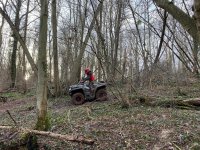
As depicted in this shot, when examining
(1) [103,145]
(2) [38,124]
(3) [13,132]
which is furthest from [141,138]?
(3) [13,132]

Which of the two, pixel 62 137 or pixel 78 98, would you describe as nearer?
pixel 62 137

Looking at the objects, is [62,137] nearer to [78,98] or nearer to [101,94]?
[78,98]

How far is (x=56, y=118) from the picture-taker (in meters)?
9.88

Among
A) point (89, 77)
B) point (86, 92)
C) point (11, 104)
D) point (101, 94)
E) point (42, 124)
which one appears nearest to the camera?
point (42, 124)

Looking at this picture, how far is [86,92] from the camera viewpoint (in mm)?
13688

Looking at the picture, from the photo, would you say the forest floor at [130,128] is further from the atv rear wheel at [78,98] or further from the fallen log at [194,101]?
the atv rear wheel at [78,98]

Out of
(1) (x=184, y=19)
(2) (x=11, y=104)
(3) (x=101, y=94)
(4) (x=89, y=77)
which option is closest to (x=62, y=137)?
(1) (x=184, y=19)

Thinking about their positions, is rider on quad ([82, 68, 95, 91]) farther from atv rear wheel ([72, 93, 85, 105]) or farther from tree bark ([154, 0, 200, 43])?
tree bark ([154, 0, 200, 43])

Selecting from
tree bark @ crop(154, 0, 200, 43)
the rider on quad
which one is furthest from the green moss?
tree bark @ crop(154, 0, 200, 43)

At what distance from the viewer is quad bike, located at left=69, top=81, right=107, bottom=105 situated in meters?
13.7

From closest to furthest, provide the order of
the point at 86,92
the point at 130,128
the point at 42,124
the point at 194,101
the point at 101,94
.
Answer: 1. the point at 130,128
2. the point at 42,124
3. the point at 194,101
4. the point at 86,92
5. the point at 101,94

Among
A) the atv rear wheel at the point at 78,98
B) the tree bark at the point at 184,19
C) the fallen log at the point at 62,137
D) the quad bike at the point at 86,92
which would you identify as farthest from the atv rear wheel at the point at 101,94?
the tree bark at the point at 184,19

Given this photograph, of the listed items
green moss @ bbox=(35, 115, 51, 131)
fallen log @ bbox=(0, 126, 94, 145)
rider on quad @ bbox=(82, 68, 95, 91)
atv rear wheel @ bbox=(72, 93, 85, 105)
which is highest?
rider on quad @ bbox=(82, 68, 95, 91)

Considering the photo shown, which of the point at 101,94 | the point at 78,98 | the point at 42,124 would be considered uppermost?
the point at 101,94
